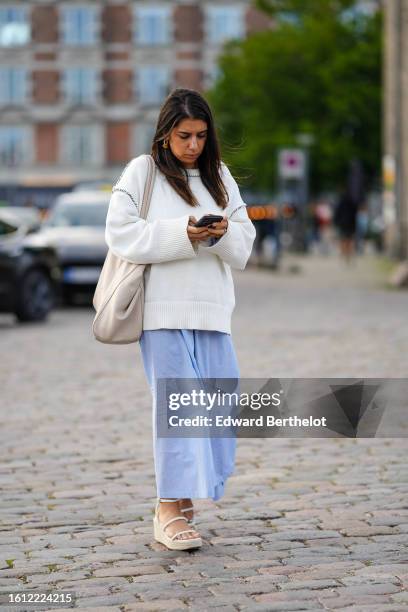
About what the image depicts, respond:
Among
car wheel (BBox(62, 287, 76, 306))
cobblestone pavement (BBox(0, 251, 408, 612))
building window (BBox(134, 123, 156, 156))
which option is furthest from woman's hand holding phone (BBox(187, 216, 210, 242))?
building window (BBox(134, 123, 156, 156))

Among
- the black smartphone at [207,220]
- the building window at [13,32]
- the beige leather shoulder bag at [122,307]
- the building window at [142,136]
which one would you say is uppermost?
the building window at [13,32]

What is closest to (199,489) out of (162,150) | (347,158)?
(162,150)

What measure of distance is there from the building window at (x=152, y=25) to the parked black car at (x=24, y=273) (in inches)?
2598

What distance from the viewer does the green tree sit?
166ft

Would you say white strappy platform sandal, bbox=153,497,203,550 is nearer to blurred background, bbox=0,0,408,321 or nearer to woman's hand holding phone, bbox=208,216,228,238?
woman's hand holding phone, bbox=208,216,228,238

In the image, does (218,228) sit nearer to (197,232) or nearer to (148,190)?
(197,232)

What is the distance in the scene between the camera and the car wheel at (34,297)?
1881cm

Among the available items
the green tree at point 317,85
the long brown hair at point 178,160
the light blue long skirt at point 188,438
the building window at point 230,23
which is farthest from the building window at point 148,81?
the light blue long skirt at point 188,438

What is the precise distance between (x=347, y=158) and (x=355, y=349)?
38318 mm

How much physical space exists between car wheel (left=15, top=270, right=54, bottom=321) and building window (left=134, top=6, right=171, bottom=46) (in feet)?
217

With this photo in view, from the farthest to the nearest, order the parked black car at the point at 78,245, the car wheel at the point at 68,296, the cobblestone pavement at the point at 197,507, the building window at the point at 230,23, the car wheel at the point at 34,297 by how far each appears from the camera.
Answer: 1. the building window at the point at 230,23
2. the car wheel at the point at 68,296
3. the parked black car at the point at 78,245
4. the car wheel at the point at 34,297
5. the cobblestone pavement at the point at 197,507

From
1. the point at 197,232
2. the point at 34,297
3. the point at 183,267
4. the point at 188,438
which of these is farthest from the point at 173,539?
the point at 34,297

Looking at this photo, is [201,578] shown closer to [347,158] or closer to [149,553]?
[149,553]

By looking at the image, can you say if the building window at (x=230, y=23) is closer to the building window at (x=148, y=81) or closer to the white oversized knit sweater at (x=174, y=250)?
the building window at (x=148, y=81)
